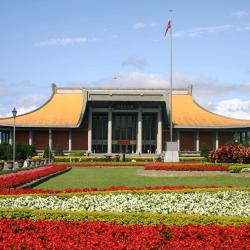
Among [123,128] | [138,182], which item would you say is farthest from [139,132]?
[138,182]

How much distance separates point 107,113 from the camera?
6431cm

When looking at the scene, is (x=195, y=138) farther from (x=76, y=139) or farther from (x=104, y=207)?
(x=104, y=207)

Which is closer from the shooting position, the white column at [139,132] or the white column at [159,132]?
the white column at [139,132]

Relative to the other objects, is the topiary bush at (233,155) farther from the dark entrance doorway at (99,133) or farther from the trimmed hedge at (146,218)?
the dark entrance doorway at (99,133)

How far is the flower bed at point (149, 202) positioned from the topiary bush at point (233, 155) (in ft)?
50.4

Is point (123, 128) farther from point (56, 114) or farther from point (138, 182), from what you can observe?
point (138, 182)

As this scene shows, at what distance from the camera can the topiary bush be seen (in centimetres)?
2941

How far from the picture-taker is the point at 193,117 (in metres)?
64.8

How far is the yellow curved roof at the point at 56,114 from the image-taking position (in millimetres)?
61156

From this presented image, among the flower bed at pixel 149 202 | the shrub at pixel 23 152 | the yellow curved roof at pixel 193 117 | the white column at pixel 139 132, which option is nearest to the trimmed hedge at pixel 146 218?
the flower bed at pixel 149 202

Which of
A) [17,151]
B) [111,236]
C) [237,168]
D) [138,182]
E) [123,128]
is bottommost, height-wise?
[138,182]

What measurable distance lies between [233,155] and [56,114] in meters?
39.4

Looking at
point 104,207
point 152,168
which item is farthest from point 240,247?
point 152,168

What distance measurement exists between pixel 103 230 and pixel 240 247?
2.16 metres
